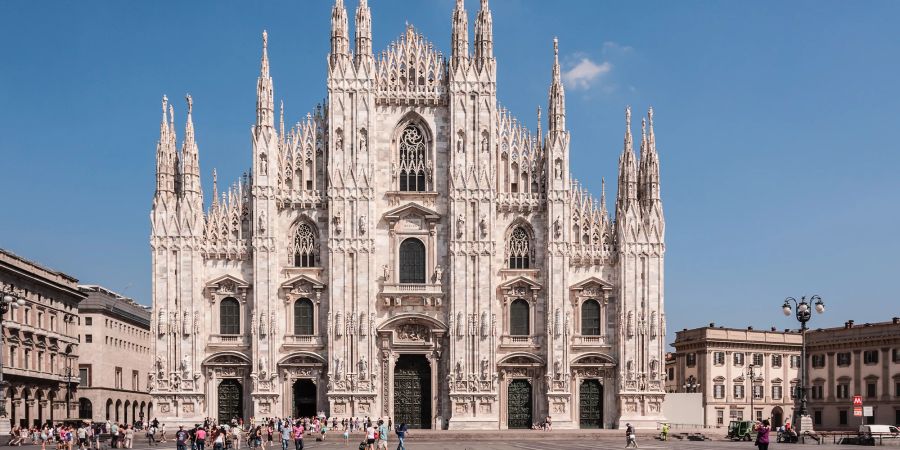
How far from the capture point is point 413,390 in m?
64.2

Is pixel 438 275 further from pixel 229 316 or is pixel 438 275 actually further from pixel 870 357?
pixel 870 357

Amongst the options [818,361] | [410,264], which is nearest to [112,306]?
[410,264]

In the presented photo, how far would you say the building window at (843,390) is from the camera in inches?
3637

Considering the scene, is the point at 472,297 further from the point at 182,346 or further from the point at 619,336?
the point at 182,346

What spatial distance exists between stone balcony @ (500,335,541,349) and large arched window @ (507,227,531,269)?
4.08 metres

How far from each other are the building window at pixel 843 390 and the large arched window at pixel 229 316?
178ft

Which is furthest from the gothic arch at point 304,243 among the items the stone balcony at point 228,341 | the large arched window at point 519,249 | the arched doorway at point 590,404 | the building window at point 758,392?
the building window at point 758,392

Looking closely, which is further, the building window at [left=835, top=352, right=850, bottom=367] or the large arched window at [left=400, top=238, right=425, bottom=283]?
the building window at [left=835, top=352, right=850, bottom=367]

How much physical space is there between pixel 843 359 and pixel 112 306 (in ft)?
206

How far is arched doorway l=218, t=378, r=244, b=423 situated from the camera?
6281 cm

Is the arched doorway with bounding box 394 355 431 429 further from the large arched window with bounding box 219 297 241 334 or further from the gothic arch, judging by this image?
the large arched window with bounding box 219 297 241 334

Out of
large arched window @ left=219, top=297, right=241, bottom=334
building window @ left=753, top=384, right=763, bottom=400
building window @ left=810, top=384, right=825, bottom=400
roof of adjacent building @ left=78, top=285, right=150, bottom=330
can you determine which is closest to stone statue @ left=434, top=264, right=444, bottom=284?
large arched window @ left=219, top=297, right=241, bottom=334

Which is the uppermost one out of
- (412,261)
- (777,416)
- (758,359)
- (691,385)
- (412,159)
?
(412,159)

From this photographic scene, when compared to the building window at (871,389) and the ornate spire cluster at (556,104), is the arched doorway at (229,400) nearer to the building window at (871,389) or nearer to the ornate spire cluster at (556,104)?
the ornate spire cluster at (556,104)
